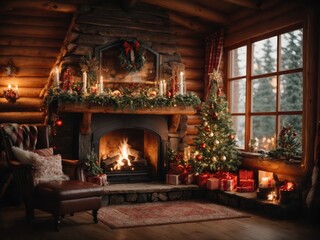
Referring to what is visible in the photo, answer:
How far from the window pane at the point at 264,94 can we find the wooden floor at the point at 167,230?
6.68ft

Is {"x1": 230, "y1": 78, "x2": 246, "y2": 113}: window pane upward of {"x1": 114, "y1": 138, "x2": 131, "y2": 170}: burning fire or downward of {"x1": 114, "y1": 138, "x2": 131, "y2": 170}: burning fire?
upward

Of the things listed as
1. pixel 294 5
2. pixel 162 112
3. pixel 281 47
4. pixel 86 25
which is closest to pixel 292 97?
pixel 281 47

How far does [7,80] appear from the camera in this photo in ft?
25.5

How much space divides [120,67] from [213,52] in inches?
78.4

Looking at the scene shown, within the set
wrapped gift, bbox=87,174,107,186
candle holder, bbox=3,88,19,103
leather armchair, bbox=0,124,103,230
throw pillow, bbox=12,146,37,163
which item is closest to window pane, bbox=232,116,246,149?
wrapped gift, bbox=87,174,107,186

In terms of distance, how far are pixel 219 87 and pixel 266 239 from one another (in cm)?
372

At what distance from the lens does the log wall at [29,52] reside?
7.61 metres

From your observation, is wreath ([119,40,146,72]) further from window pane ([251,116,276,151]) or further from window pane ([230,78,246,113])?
window pane ([251,116,276,151])

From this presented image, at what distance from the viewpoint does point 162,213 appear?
618 cm

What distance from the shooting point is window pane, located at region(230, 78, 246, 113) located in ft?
25.9

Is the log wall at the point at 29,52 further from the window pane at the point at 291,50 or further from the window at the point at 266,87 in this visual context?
the window pane at the point at 291,50

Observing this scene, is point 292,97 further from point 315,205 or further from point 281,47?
point 315,205

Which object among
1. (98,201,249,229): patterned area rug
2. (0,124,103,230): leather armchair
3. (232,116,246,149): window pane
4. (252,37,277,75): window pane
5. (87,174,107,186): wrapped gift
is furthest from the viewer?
(232,116,246,149): window pane

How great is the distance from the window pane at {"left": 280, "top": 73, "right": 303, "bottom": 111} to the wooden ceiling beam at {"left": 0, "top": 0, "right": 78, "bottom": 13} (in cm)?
366
